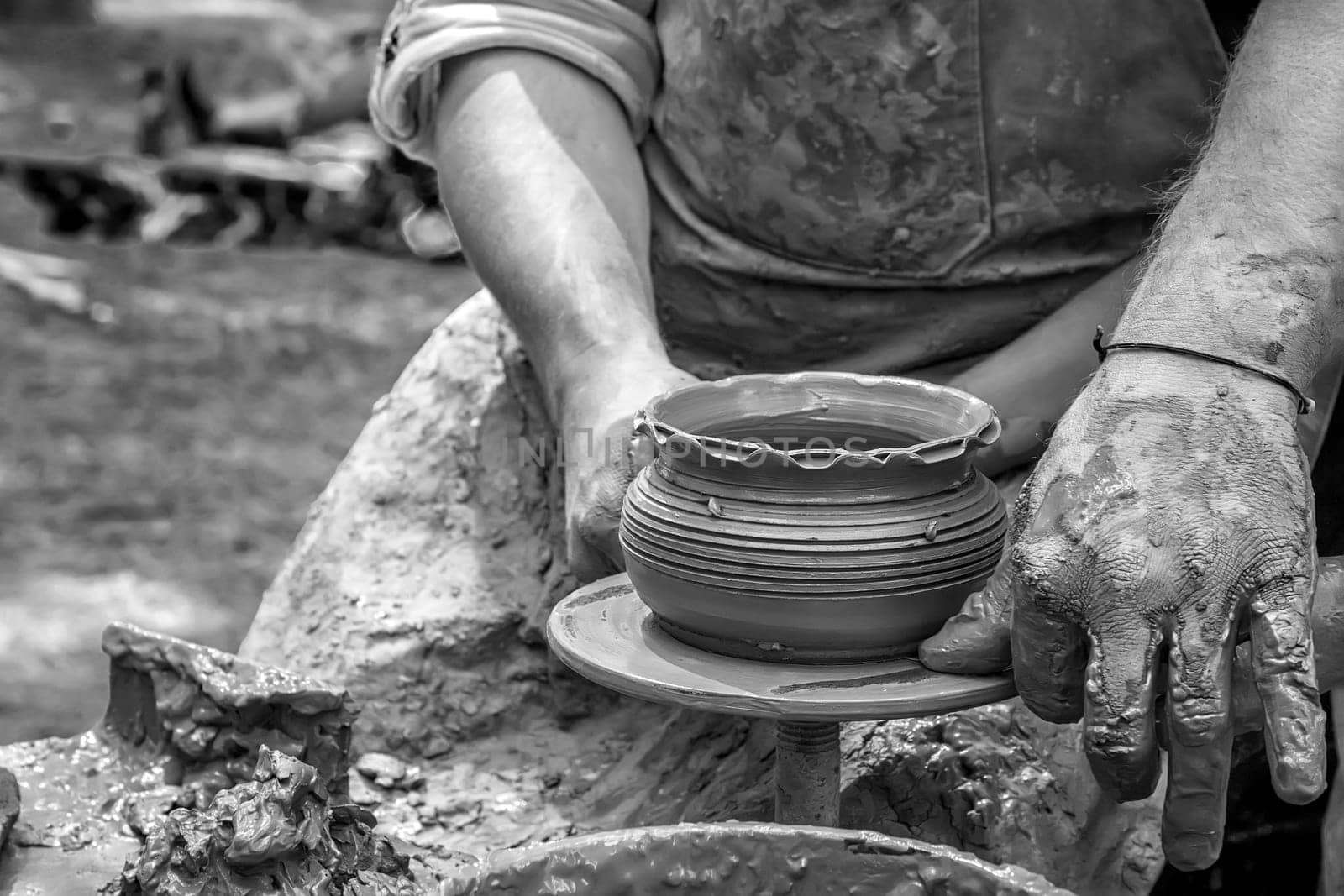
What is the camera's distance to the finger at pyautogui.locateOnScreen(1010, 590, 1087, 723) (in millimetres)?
1473

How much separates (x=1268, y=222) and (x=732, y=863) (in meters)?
0.87

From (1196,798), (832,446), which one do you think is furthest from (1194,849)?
(832,446)

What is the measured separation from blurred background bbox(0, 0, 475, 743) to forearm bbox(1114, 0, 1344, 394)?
2955 millimetres

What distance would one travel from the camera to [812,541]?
1.59 m

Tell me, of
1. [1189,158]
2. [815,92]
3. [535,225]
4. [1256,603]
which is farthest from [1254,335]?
[535,225]

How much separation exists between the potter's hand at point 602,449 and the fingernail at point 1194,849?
2.41 feet

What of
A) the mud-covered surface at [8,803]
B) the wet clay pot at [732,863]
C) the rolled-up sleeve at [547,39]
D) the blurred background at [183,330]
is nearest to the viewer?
the wet clay pot at [732,863]

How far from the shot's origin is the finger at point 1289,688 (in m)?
1.34

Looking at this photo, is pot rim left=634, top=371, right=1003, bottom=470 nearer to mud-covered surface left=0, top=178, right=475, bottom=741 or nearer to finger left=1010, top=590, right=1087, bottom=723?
finger left=1010, top=590, right=1087, bottom=723

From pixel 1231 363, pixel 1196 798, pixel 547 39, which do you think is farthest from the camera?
pixel 547 39

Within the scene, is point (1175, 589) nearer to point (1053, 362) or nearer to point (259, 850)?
point (1053, 362)

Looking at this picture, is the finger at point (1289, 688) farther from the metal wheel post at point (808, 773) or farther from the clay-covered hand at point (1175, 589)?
the metal wheel post at point (808, 773)

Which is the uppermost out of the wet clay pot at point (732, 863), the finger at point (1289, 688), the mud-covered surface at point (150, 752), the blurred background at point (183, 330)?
the finger at point (1289, 688)

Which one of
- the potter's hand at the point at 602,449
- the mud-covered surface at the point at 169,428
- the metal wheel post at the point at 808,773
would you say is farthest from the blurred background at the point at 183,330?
the metal wheel post at the point at 808,773
